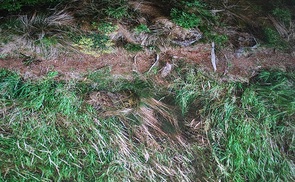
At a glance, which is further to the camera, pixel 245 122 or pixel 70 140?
pixel 245 122

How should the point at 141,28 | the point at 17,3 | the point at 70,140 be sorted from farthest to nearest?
the point at 141,28 → the point at 70,140 → the point at 17,3

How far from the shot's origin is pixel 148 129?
9.05ft

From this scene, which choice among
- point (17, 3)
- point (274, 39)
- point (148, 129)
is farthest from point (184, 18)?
point (17, 3)

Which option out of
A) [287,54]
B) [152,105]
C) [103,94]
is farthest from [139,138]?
[287,54]

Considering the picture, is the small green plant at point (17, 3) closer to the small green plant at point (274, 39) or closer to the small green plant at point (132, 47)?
the small green plant at point (132, 47)

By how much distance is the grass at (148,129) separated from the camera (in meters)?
2.47

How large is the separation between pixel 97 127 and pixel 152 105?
58cm

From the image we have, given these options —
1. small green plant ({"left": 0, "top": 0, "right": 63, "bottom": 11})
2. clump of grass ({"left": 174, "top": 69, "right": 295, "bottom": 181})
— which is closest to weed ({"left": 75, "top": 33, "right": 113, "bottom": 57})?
small green plant ({"left": 0, "top": 0, "right": 63, "bottom": 11})

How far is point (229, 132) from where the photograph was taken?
2785 mm

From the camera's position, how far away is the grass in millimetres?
2475

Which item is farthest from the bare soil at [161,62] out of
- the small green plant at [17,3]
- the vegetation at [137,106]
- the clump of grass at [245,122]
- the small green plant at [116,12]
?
the small green plant at [17,3]

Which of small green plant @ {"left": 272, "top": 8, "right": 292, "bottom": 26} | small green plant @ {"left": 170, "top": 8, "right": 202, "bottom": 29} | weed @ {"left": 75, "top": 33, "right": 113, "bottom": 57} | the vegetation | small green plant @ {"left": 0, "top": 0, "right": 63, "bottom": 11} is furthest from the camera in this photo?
small green plant @ {"left": 272, "top": 8, "right": 292, "bottom": 26}

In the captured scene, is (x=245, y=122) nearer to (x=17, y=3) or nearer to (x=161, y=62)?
(x=161, y=62)

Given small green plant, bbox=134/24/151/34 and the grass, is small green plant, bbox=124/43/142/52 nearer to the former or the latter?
small green plant, bbox=134/24/151/34
